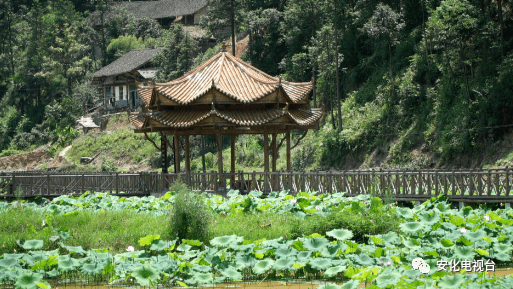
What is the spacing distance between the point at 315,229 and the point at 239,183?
9946mm

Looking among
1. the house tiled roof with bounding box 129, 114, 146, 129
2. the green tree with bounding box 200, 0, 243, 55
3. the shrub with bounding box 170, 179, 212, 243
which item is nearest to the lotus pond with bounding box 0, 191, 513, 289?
the shrub with bounding box 170, 179, 212, 243

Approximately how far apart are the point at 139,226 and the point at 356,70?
1245 inches

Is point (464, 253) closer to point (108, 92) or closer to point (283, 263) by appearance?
point (283, 263)

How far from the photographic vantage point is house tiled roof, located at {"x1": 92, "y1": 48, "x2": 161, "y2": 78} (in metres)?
62.2

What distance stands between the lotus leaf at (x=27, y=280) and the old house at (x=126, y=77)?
5201 cm

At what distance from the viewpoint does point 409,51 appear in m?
40.3

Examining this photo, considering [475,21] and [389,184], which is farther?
[475,21]

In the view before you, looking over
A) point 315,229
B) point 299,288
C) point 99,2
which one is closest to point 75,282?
point 299,288

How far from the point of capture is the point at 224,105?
23.6 meters

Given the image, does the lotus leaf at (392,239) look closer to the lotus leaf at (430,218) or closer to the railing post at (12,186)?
the lotus leaf at (430,218)

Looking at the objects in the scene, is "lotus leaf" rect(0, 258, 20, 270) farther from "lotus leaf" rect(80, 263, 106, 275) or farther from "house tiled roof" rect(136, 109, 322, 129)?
"house tiled roof" rect(136, 109, 322, 129)

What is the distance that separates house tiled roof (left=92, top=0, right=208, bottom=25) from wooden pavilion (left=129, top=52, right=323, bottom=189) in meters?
57.3

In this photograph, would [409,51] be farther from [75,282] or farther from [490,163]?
[75,282]

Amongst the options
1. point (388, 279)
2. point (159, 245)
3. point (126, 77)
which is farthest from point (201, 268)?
point (126, 77)
